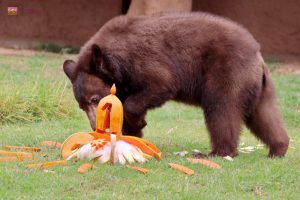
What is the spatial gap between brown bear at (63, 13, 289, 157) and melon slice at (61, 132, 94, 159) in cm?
24

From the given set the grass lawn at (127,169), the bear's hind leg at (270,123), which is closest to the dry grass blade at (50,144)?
the grass lawn at (127,169)

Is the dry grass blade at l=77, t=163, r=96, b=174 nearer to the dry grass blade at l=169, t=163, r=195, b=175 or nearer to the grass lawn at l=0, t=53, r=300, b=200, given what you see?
the grass lawn at l=0, t=53, r=300, b=200

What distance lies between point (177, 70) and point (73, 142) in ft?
4.19

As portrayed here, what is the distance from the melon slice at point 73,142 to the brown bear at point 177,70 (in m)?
0.24

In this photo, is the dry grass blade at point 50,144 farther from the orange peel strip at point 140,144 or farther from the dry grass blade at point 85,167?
the dry grass blade at point 85,167

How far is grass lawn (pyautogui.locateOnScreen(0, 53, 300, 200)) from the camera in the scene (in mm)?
5496

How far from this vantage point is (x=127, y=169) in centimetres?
616

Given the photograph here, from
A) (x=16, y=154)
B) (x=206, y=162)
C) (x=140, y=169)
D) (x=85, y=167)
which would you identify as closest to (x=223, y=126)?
(x=206, y=162)

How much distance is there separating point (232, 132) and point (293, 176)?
3.18 feet

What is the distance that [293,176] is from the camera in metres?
6.14

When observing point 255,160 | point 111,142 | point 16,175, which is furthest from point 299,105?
point 16,175

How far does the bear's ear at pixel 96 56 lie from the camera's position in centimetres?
672

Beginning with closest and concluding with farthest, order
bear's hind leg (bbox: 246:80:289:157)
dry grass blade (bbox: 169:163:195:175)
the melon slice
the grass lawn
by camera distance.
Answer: the grass lawn → dry grass blade (bbox: 169:163:195:175) → the melon slice → bear's hind leg (bbox: 246:80:289:157)

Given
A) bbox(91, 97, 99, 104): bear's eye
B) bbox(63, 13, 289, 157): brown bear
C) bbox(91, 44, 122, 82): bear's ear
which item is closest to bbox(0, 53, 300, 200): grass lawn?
bbox(63, 13, 289, 157): brown bear
